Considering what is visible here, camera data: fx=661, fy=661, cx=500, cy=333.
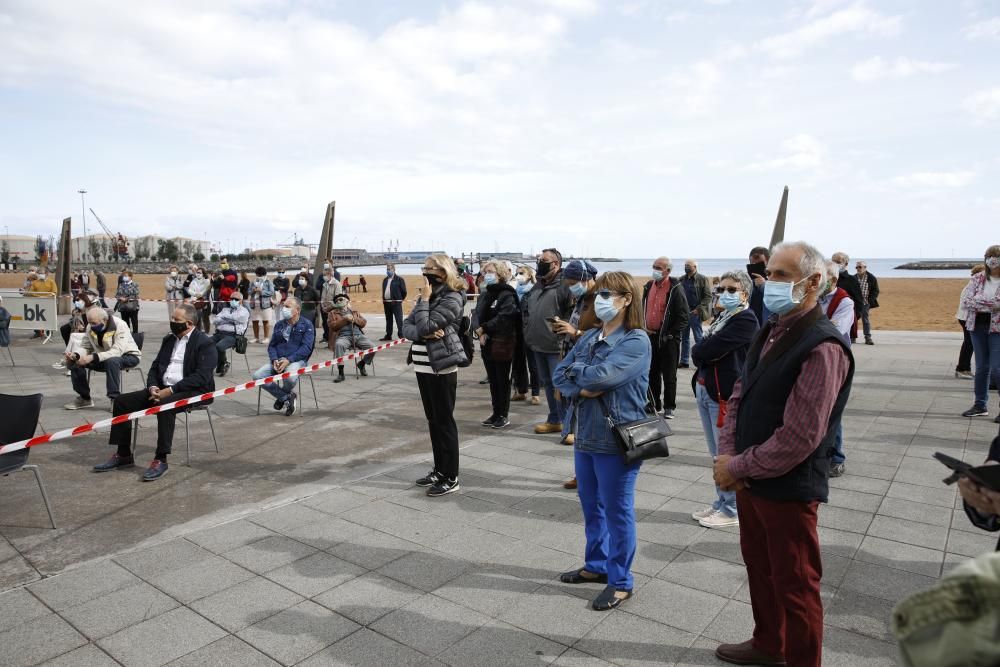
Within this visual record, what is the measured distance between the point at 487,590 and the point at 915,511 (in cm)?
329

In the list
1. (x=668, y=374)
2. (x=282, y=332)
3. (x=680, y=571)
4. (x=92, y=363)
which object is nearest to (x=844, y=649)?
(x=680, y=571)

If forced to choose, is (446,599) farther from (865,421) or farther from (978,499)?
(865,421)

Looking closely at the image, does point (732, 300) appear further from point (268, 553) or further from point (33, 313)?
point (33, 313)

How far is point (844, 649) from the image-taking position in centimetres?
308

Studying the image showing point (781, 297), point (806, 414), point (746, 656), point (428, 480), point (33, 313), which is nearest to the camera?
point (806, 414)

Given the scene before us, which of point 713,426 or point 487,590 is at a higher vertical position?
point 713,426

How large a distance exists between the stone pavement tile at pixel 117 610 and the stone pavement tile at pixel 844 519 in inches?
164

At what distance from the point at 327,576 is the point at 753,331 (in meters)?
3.11

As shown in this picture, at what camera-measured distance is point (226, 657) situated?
3064 mm

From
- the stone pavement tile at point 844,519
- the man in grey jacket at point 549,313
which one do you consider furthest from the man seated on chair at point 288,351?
the stone pavement tile at point 844,519

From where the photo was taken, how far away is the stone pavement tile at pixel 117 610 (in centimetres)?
333

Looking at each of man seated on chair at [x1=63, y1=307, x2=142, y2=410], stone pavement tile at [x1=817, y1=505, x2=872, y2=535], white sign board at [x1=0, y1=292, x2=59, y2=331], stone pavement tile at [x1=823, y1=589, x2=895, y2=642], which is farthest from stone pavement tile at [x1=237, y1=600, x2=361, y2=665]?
white sign board at [x1=0, y1=292, x2=59, y2=331]

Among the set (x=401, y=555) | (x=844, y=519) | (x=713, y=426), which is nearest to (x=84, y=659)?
(x=401, y=555)

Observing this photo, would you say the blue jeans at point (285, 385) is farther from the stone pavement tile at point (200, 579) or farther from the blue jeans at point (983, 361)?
the blue jeans at point (983, 361)
